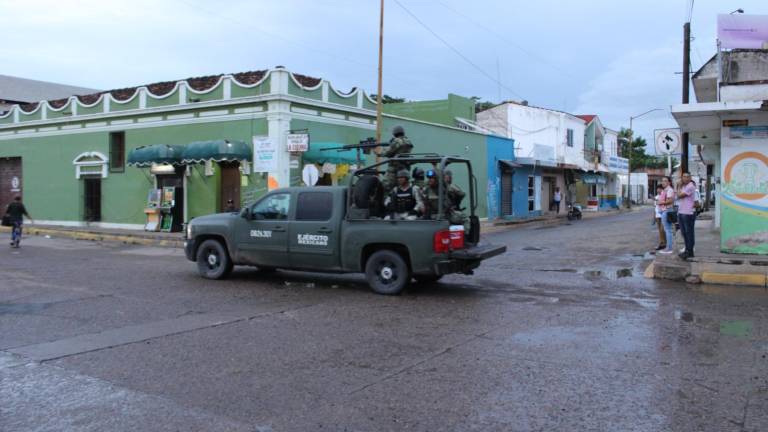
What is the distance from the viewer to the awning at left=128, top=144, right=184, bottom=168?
2000 cm

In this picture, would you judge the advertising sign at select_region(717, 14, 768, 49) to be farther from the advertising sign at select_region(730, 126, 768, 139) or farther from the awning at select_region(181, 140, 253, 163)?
the awning at select_region(181, 140, 253, 163)

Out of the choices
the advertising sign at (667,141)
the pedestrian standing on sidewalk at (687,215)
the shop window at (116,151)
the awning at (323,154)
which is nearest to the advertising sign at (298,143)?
the awning at (323,154)

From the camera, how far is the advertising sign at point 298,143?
60.2ft

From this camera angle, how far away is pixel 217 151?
18.8 meters

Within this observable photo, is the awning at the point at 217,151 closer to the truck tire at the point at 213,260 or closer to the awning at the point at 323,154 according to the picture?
the awning at the point at 323,154

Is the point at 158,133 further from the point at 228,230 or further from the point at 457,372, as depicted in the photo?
the point at 457,372

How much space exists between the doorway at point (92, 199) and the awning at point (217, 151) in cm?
719

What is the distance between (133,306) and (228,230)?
2.78 meters

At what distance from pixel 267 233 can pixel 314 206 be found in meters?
1.02

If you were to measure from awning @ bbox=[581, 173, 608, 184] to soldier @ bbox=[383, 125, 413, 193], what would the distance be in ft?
113

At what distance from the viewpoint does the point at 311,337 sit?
22.5 ft

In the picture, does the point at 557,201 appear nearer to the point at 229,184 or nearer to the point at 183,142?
the point at 229,184

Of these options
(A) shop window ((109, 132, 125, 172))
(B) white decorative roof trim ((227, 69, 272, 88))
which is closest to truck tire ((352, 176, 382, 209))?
(B) white decorative roof trim ((227, 69, 272, 88))

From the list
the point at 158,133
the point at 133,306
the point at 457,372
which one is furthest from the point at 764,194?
the point at 158,133
